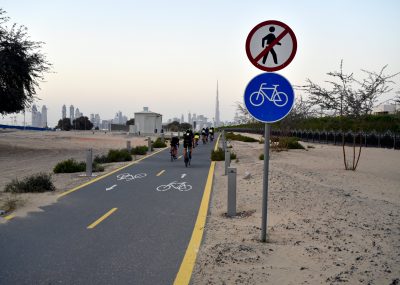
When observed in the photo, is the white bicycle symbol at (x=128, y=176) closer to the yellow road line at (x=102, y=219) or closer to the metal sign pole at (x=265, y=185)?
the yellow road line at (x=102, y=219)

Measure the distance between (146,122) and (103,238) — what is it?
6397 centimetres

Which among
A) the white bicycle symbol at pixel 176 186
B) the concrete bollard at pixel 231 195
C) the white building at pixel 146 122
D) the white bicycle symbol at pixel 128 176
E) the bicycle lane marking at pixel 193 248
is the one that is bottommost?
the white bicycle symbol at pixel 128 176

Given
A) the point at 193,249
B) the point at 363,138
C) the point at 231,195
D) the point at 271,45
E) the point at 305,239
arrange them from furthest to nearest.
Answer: the point at 363,138, the point at 231,195, the point at 305,239, the point at 193,249, the point at 271,45

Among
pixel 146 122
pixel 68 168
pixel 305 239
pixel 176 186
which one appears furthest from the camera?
pixel 146 122

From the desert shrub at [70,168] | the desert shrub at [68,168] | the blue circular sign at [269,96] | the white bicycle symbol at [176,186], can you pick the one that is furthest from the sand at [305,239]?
the desert shrub at [68,168]

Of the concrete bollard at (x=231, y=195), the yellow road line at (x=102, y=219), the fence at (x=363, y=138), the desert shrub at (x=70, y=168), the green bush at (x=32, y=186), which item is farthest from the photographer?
the fence at (x=363, y=138)

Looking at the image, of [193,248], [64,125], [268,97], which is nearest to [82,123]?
[64,125]

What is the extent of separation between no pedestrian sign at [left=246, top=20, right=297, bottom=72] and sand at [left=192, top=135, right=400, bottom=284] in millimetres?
2683

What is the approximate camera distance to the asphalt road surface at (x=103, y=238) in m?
4.97

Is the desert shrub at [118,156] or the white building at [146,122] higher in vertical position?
the white building at [146,122]

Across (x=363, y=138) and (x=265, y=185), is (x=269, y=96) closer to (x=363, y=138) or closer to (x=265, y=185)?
(x=265, y=185)

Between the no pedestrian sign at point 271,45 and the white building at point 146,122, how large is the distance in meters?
63.8

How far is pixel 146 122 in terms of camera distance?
69938 millimetres

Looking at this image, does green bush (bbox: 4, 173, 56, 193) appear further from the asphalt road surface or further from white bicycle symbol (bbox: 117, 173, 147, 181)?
white bicycle symbol (bbox: 117, 173, 147, 181)
